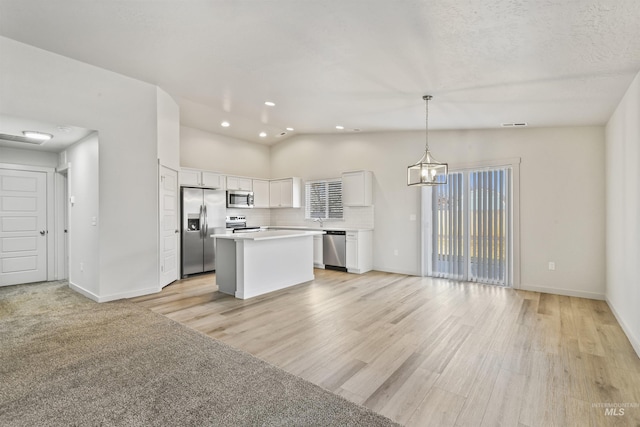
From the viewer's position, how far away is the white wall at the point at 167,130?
4762 millimetres

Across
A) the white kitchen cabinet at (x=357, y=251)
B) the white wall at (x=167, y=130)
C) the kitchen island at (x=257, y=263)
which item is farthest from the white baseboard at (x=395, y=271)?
the white wall at (x=167, y=130)

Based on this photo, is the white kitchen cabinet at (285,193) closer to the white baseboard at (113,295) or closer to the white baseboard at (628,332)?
the white baseboard at (113,295)

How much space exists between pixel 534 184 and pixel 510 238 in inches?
37.1

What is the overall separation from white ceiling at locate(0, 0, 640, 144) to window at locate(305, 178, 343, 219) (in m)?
2.76

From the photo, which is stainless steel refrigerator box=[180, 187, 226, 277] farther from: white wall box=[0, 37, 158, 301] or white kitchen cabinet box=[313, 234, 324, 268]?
white kitchen cabinet box=[313, 234, 324, 268]

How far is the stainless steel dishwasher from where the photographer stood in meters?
6.46

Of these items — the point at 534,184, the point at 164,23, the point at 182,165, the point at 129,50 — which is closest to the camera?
the point at 164,23

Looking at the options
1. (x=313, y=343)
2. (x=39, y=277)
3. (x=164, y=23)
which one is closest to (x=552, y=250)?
(x=313, y=343)

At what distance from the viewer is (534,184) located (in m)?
4.85

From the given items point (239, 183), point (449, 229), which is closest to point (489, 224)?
point (449, 229)

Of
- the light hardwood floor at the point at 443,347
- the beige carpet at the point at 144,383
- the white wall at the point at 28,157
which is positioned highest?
the white wall at the point at 28,157

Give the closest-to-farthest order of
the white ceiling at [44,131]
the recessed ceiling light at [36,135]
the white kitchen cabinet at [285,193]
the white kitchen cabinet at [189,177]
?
1. the white ceiling at [44,131]
2. the recessed ceiling light at [36,135]
3. the white kitchen cabinet at [189,177]
4. the white kitchen cabinet at [285,193]

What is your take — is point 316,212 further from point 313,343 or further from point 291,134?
point 313,343

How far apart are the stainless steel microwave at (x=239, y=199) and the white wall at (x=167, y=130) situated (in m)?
1.61
